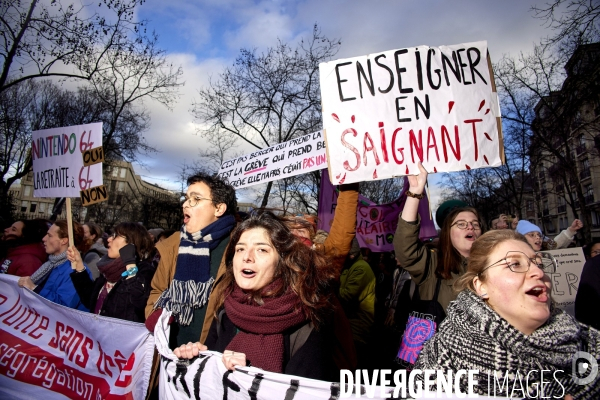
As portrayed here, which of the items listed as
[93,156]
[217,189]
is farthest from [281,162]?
[93,156]

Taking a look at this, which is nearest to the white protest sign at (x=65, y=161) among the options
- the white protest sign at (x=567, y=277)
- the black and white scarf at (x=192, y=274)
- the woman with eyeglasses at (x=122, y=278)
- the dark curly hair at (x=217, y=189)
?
the woman with eyeglasses at (x=122, y=278)

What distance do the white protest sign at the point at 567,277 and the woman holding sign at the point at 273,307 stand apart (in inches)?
130

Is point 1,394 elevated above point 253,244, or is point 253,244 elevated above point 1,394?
point 253,244

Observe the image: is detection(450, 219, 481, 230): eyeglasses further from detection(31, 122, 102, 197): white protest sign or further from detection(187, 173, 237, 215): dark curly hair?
detection(31, 122, 102, 197): white protest sign

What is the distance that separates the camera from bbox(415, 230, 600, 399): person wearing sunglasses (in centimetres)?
154

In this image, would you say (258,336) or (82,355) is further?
(82,355)

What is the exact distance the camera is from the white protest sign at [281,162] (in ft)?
15.0

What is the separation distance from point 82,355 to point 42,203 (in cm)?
9468

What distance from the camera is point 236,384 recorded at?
1739mm

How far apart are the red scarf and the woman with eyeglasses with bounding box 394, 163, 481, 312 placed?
912 millimetres

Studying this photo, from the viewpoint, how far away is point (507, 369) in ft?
5.09

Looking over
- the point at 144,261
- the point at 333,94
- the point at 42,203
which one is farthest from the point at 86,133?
the point at 42,203

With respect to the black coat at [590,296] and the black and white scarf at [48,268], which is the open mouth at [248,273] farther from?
the black and white scarf at [48,268]

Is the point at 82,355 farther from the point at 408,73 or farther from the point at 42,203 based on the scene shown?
the point at 42,203
